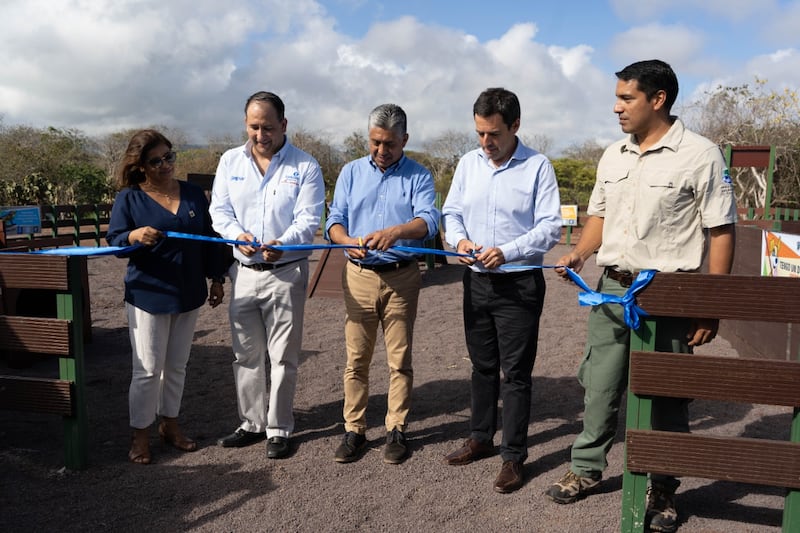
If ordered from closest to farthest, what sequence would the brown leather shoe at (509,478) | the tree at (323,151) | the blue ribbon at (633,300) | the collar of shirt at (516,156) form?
1. the blue ribbon at (633,300)
2. the brown leather shoe at (509,478)
3. the collar of shirt at (516,156)
4. the tree at (323,151)

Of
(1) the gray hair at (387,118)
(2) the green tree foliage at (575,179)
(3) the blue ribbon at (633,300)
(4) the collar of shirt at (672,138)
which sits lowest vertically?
(3) the blue ribbon at (633,300)

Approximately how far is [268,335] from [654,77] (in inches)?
101

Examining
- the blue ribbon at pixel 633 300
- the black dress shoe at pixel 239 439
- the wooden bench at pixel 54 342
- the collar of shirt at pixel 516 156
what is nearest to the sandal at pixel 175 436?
the black dress shoe at pixel 239 439

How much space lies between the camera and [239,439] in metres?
3.99

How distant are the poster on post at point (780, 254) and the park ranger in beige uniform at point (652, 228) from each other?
2.54 m

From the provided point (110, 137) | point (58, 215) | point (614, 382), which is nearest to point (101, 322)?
point (614, 382)

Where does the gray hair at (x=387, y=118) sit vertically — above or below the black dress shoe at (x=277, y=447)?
above

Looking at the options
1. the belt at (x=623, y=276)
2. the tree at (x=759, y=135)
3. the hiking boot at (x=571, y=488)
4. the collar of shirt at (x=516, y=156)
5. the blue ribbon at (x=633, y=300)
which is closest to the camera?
the blue ribbon at (x=633, y=300)

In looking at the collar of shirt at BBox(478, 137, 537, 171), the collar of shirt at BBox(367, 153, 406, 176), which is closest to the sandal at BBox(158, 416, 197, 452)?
the collar of shirt at BBox(367, 153, 406, 176)

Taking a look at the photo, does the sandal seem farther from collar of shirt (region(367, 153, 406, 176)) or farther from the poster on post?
the poster on post

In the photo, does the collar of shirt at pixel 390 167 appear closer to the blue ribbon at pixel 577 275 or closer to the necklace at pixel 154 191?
the blue ribbon at pixel 577 275

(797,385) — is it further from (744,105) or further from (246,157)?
(744,105)

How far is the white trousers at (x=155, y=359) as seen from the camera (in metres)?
3.71

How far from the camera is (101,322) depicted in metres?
7.80
